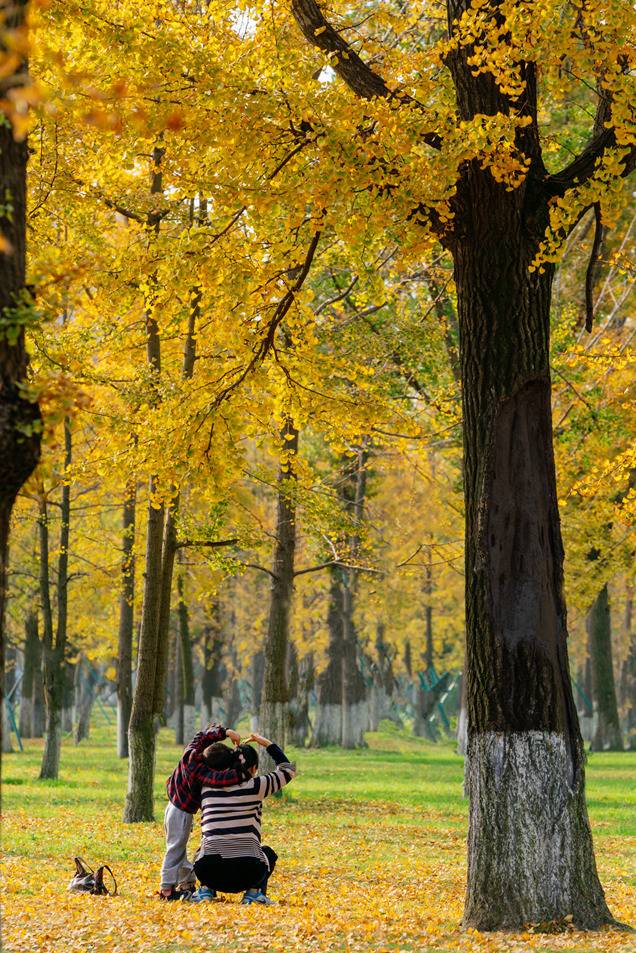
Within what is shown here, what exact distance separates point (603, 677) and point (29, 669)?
62.5 feet

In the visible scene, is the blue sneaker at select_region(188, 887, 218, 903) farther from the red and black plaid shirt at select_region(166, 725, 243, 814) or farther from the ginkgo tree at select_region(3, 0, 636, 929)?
the ginkgo tree at select_region(3, 0, 636, 929)

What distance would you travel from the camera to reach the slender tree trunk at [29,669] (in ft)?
123

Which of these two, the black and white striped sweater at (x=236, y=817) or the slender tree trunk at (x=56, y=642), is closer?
the black and white striped sweater at (x=236, y=817)

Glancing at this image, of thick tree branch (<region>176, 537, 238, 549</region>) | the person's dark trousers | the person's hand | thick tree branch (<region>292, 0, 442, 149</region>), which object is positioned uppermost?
thick tree branch (<region>292, 0, 442, 149</region>)

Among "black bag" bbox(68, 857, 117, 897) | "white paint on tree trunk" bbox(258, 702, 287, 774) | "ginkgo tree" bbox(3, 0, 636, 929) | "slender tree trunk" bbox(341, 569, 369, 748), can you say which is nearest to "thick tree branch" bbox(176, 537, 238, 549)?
"white paint on tree trunk" bbox(258, 702, 287, 774)

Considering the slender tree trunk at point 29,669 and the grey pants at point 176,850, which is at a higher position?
the slender tree trunk at point 29,669

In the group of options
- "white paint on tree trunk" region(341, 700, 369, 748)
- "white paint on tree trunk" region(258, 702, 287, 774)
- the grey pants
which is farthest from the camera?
"white paint on tree trunk" region(341, 700, 369, 748)

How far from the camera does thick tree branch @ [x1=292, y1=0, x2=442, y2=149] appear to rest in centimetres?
873

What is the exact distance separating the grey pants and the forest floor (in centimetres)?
26

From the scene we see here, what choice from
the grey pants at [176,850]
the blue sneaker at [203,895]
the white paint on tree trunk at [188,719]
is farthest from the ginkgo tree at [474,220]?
the white paint on tree trunk at [188,719]

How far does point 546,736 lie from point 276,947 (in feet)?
7.51

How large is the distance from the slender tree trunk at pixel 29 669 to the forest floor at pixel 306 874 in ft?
44.7

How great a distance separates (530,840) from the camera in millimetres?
7793

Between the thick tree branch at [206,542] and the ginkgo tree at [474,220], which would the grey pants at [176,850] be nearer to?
the ginkgo tree at [474,220]
